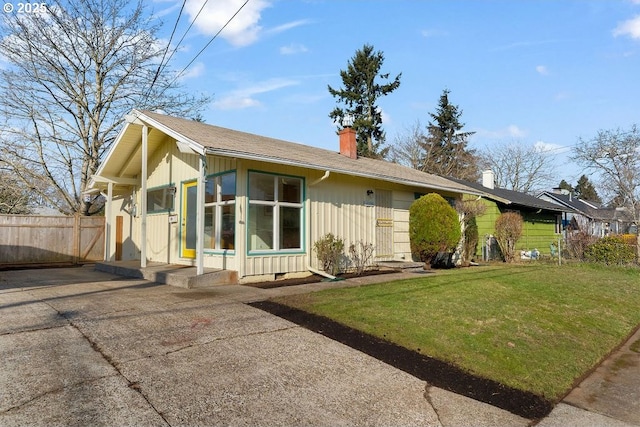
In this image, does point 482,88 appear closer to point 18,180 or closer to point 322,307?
point 322,307

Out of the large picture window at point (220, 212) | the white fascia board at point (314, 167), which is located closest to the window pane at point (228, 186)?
the large picture window at point (220, 212)

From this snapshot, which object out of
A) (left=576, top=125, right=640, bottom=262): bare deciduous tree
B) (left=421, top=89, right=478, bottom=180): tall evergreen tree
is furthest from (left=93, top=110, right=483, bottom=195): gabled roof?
(left=421, top=89, right=478, bottom=180): tall evergreen tree

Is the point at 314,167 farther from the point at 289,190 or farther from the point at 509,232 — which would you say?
the point at 509,232

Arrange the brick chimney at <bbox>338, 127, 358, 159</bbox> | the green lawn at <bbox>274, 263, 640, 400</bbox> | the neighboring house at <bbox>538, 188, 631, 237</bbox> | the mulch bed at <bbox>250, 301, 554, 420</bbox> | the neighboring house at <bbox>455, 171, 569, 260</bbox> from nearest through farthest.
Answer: the mulch bed at <bbox>250, 301, 554, 420</bbox>, the green lawn at <bbox>274, 263, 640, 400</bbox>, the brick chimney at <bbox>338, 127, 358, 159</bbox>, the neighboring house at <bbox>455, 171, 569, 260</bbox>, the neighboring house at <bbox>538, 188, 631, 237</bbox>

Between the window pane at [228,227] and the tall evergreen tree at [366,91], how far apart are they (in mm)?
25084

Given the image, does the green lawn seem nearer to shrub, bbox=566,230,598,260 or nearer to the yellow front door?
the yellow front door

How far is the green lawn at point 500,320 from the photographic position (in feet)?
14.0

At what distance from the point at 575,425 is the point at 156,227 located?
11.0m

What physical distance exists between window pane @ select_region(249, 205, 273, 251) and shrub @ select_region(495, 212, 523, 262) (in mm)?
10346

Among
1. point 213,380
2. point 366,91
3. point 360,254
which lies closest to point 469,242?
point 360,254

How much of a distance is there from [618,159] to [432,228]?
15137mm

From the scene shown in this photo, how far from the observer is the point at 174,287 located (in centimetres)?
777

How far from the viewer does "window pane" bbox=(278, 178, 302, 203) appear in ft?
29.9

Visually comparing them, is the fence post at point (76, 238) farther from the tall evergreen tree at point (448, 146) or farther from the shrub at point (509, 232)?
the tall evergreen tree at point (448, 146)
